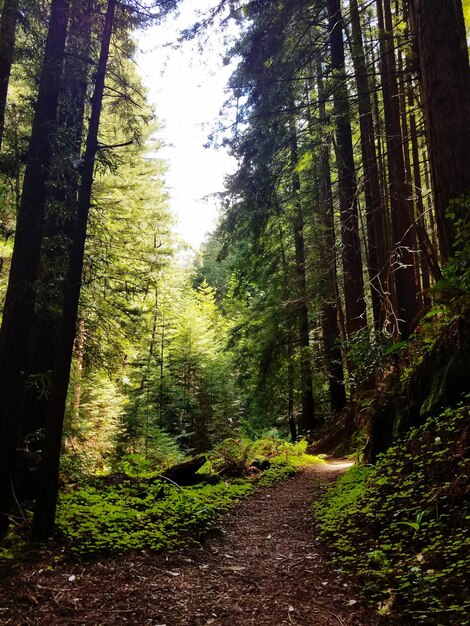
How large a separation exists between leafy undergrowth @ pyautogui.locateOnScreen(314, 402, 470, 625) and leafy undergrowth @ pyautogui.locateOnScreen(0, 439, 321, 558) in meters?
1.71

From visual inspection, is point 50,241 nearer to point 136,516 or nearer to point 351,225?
point 136,516

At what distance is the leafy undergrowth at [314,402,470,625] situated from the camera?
288cm

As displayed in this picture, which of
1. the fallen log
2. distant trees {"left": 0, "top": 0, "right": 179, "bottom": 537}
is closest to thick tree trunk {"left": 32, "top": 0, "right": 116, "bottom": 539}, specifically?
distant trees {"left": 0, "top": 0, "right": 179, "bottom": 537}

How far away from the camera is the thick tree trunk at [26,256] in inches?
215

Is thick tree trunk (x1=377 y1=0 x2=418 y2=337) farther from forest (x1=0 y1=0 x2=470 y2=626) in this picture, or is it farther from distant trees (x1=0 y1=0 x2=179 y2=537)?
distant trees (x1=0 y1=0 x2=179 y2=537)

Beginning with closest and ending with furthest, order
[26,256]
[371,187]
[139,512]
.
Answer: [139,512] < [26,256] < [371,187]

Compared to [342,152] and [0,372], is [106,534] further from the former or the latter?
[342,152]

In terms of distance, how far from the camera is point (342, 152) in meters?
10.8

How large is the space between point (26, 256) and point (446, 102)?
571 centimetres

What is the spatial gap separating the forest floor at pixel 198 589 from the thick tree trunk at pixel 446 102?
4040mm

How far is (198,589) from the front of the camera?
3.87 m

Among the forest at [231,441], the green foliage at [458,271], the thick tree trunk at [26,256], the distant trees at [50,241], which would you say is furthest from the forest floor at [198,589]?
the green foliage at [458,271]

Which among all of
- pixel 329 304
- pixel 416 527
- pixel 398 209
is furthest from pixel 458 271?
pixel 329 304

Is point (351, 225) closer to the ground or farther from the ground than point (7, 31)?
closer to the ground
